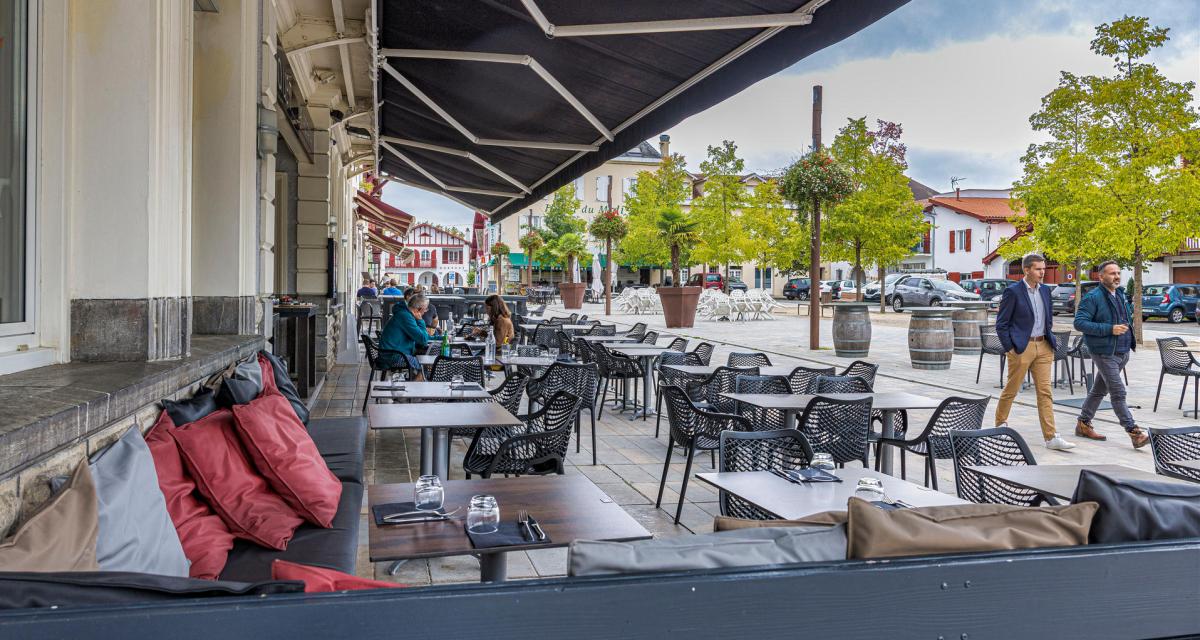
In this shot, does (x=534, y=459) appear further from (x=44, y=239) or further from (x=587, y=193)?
(x=587, y=193)

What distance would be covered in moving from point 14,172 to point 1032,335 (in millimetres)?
6729

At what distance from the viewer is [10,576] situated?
128cm

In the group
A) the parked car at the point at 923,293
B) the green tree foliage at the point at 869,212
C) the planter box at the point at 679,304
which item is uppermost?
the green tree foliage at the point at 869,212

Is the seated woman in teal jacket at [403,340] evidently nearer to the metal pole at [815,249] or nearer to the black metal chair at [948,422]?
the black metal chair at [948,422]

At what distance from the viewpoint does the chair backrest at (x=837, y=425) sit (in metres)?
4.77

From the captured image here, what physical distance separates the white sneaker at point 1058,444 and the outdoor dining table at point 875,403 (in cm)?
214

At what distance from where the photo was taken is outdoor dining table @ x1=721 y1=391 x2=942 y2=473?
4.91 meters

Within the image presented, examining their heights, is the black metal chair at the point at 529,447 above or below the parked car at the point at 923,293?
below

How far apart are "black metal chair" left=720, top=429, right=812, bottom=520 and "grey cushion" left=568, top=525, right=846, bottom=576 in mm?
2038

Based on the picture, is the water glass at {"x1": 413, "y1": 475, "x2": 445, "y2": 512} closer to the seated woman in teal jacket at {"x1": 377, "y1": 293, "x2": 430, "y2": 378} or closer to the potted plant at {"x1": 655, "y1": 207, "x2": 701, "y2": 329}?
the seated woman in teal jacket at {"x1": 377, "y1": 293, "x2": 430, "y2": 378}

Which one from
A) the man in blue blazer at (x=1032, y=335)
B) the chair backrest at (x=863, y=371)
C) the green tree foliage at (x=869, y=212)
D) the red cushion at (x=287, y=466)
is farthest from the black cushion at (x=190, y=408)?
the green tree foliage at (x=869, y=212)

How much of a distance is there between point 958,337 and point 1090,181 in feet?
17.2

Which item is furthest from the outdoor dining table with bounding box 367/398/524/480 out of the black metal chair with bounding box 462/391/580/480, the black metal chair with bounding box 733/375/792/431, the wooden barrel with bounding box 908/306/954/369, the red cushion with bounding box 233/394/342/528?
the wooden barrel with bounding box 908/306/954/369

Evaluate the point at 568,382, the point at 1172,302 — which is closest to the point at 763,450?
the point at 568,382
